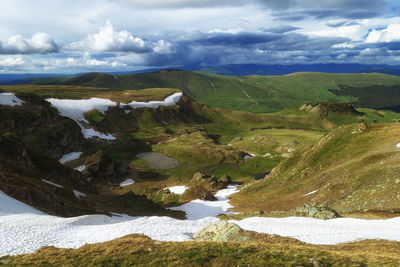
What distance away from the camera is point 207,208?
66.1 metres

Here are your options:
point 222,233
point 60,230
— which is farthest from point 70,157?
point 222,233

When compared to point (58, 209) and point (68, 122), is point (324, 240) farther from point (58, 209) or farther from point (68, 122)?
point (68, 122)

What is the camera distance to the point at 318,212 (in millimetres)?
39125

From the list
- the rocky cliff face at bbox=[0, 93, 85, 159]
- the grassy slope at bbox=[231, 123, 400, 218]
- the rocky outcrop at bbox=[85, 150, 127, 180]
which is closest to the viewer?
the grassy slope at bbox=[231, 123, 400, 218]

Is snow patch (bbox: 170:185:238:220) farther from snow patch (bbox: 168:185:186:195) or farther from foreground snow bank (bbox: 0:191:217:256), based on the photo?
foreground snow bank (bbox: 0:191:217:256)

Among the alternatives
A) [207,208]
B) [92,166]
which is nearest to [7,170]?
[207,208]

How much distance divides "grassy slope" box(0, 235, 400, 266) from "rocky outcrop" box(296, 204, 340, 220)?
13.2 meters

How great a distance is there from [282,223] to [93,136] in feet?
464

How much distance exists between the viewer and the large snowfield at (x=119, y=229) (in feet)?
83.0

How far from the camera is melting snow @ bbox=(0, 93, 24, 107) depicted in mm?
136050

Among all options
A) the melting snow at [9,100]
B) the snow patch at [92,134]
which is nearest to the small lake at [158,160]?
the snow patch at [92,134]

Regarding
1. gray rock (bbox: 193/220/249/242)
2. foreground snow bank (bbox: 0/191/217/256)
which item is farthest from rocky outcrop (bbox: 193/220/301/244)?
foreground snow bank (bbox: 0/191/217/256)

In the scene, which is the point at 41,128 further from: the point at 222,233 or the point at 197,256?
→ the point at 197,256

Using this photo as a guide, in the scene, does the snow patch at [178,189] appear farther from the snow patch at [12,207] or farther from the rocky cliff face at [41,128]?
the rocky cliff face at [41,128]
